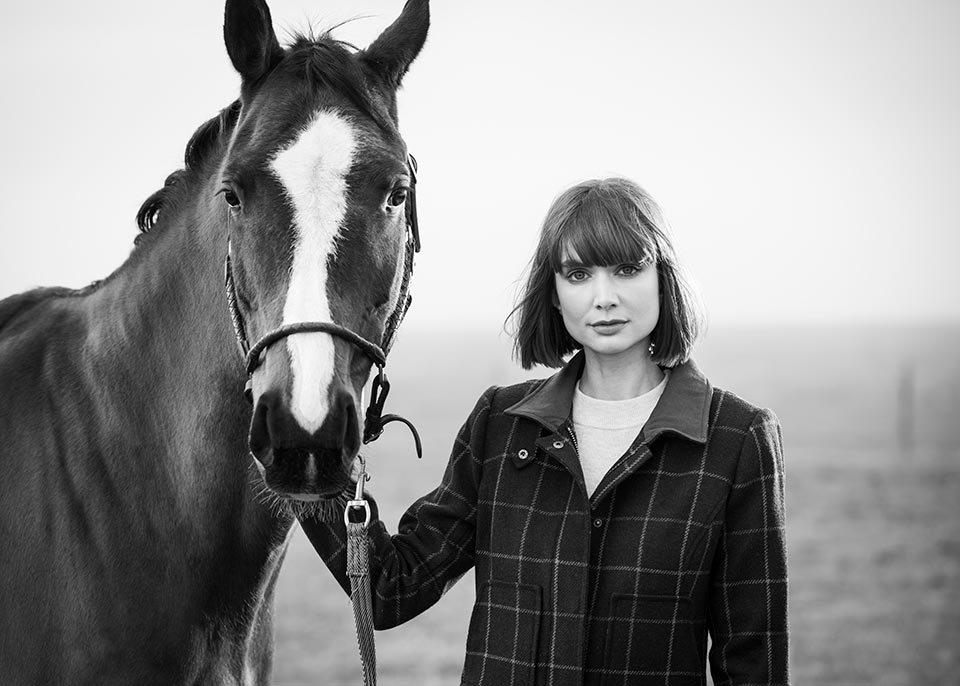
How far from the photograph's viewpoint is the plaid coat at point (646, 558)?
2057 millimetres

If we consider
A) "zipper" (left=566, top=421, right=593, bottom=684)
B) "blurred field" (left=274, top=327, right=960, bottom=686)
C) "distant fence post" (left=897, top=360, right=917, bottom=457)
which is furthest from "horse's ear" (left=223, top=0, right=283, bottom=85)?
"distant fence post" (left=897, top=360, right=917, bottom=457)

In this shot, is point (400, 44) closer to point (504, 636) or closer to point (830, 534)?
point (504, 636)

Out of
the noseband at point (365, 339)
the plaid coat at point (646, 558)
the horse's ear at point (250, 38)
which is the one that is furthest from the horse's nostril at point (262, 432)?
the horse's ear at point (250, 38)

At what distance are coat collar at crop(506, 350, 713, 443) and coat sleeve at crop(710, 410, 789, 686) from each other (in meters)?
0.14

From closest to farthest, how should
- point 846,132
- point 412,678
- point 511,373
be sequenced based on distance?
point 412,678 → point 511,373 → point 846,132

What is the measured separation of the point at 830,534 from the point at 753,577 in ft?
56.0

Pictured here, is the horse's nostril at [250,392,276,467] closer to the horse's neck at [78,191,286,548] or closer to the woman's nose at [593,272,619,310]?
the horse's neck at [78,191,286,548]

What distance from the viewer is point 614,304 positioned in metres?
2.16

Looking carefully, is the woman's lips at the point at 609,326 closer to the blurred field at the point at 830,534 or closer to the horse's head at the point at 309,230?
the horse's head at the point at 309,230

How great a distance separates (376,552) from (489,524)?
310mm

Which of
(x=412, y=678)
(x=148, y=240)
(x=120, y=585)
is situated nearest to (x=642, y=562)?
(x=120, y=585)

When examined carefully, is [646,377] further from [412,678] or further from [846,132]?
[846,132]

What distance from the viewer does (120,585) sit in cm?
217

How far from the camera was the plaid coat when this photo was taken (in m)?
2.06
